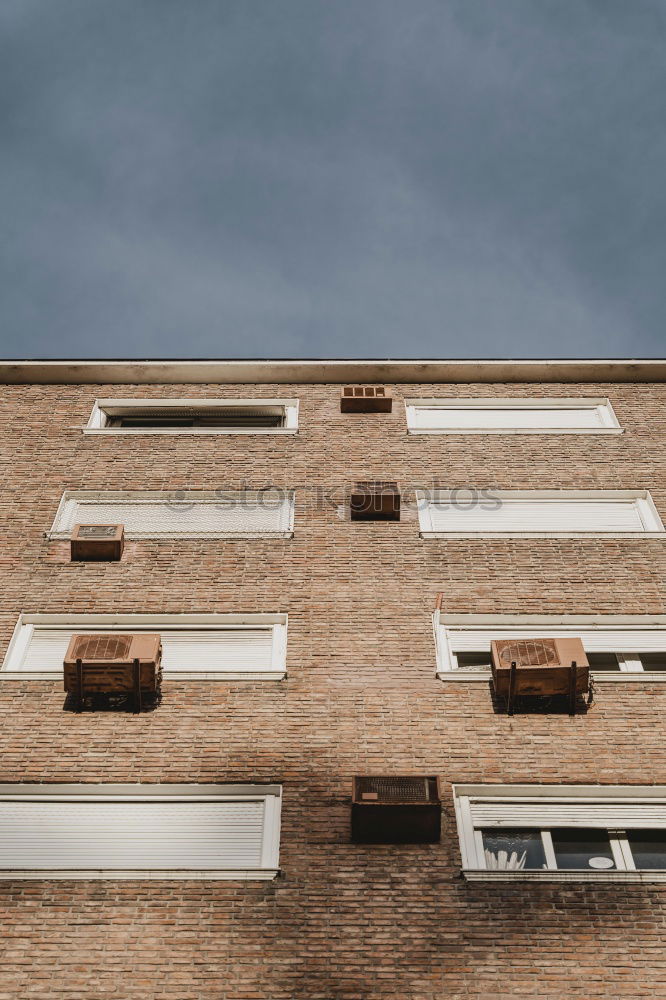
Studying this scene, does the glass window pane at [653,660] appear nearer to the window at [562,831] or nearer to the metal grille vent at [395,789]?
the window at [562,831]

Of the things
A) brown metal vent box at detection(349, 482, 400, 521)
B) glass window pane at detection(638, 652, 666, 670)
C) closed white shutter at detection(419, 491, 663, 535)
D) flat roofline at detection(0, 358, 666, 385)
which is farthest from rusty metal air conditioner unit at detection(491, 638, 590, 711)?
flat roofline at detection(0, 358, 666, 385)

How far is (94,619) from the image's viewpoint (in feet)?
39.2

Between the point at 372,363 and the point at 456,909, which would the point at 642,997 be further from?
the point at 372,363

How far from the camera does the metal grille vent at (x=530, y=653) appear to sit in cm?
1056

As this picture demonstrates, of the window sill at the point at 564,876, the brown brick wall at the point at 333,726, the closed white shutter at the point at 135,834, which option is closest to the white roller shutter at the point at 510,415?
the brown brick wall at the point at 333,726

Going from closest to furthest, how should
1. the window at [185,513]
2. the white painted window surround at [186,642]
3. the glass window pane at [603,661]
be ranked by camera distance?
the white painted window surround at [186,642], the glass window pane at [603,661], the window at [185,513]

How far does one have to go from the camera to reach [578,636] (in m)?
11.8

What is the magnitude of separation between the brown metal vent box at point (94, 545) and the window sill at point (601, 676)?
173 inches

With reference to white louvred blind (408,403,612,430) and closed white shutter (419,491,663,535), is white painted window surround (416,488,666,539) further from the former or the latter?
white louvred blind (408,403,612,430)

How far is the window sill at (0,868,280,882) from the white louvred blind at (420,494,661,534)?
5675 millimetres

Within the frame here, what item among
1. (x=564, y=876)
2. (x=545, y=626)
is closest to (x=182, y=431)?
(x=545, y=626)

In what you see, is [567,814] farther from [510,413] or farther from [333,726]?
[510,413]

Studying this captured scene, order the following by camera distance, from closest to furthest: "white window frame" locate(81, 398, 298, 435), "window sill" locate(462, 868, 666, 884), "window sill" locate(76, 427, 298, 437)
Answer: "window sill" locate(462, 868, 666, 884) < "window sill" locate(76, 427, 298, 437) < "white window frame" locate(81, 398, 298, 435)

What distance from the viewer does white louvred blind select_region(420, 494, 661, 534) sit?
13648 millimetres
